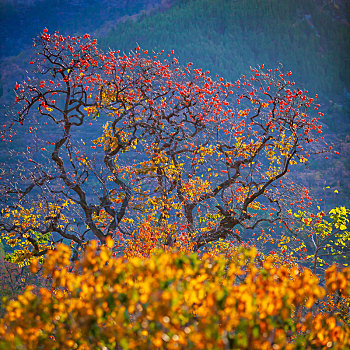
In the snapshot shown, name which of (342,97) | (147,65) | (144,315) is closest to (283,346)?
(144,315)

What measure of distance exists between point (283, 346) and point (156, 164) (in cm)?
743

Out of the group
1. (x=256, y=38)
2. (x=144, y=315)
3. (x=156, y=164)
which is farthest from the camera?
(x=256, y=38)

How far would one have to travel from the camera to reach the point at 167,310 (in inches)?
138

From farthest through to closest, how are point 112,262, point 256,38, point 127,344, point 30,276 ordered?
1. point 256,38
2. point 30,276
3. point 112,262
4. point 127,344

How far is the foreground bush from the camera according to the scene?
A: 351 centimetres

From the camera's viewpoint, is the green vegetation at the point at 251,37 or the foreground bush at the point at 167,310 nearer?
the foreground bush at the point at 167,310

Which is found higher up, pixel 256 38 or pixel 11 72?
pixel 256 38

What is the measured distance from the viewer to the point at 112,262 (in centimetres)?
407

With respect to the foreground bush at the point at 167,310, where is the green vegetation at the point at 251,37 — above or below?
above

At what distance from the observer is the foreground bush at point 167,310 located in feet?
11.5

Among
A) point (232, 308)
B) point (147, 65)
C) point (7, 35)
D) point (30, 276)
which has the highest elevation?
point (7, 35)

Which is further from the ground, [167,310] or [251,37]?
[251,37]

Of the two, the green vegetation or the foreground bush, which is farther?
the green vegetation

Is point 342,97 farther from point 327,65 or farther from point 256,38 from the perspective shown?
point 256,38
